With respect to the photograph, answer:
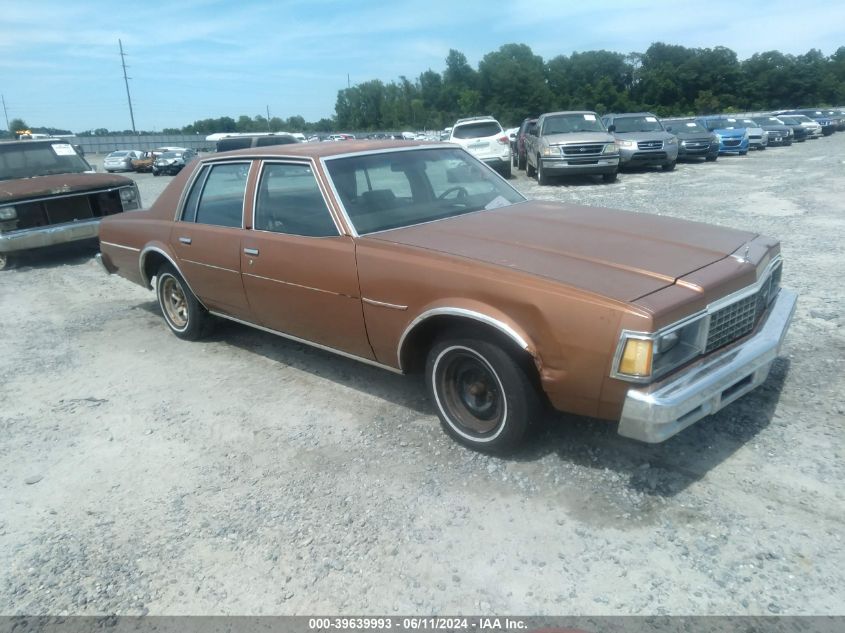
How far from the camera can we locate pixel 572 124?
15977 mm

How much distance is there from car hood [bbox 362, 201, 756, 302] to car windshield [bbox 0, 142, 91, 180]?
27.0 ft

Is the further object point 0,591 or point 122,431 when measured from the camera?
point 122,431

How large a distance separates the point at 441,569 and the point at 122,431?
2455mm

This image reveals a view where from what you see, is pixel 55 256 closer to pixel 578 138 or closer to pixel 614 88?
pixel 578 138


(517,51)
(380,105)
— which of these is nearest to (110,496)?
(380,105)

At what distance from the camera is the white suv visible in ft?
59.2

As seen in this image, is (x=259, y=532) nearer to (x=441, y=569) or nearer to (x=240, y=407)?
(x=441, y=569)

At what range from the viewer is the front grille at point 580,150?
14.8 meters

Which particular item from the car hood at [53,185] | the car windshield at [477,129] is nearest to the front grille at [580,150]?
the car windshield at [477,129]

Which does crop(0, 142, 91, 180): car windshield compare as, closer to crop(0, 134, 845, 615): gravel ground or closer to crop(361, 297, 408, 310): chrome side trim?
crop(0, 134, 845, 615): gravel ground

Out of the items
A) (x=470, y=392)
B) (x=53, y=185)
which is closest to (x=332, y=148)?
(x=470, y=392)

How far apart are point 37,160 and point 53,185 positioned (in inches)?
46.9

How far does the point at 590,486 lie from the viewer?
307cm

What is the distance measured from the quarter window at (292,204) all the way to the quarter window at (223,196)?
235mm
